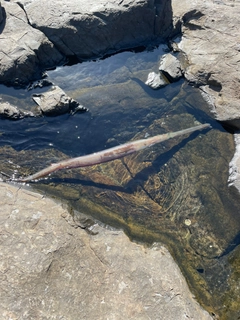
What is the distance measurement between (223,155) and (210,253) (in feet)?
6.27

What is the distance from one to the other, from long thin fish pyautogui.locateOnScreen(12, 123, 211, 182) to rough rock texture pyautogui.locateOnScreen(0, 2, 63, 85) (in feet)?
7.81

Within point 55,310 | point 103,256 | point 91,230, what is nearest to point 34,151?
point 91,230

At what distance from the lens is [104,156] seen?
520 cm

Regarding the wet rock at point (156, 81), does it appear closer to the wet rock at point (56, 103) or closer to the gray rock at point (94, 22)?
the gray rock at point (94, 22)

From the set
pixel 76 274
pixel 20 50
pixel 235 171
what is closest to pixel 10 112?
pixel 20 50

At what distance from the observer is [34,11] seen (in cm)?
658

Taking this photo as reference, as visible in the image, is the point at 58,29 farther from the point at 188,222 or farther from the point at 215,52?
the point at 188,222

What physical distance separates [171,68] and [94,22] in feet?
6.46

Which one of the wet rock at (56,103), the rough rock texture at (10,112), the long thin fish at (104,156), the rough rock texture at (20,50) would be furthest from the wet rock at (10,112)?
the long thin fish at (104,156)

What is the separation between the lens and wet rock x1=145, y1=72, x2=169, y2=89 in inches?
258

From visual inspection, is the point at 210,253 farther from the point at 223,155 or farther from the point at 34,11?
the point at 34,11

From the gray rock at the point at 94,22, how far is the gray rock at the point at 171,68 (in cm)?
110

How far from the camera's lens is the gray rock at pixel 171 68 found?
6.62 meters

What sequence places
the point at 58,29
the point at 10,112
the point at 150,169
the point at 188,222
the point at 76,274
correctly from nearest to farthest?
the point at 76,274, the point at 188,222, the point at 150,169, the point at 10,112, the point at 58,29
